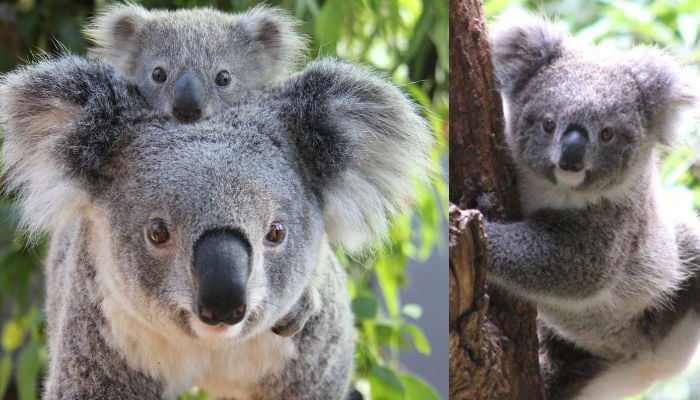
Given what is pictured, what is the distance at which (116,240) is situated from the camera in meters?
1.12

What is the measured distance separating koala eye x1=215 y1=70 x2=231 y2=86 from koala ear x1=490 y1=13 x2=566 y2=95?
0.46 meters

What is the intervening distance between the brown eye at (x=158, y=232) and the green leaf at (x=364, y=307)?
2.05ft

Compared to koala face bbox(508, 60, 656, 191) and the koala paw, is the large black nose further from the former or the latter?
koala face bbox(508, 60, 656, 191)

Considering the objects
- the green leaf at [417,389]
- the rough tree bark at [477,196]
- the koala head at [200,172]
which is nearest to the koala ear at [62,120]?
the koala head at [200,172]

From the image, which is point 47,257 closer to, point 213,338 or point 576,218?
point 213,338

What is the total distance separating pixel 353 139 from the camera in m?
1.16

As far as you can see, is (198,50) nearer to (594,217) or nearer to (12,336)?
(594,217)

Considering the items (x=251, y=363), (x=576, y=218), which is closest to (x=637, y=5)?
(x=576, y=218)

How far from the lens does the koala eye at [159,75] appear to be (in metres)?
1.22

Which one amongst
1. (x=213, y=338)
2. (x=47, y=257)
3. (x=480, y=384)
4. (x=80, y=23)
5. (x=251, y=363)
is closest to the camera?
(x=213, y=338)

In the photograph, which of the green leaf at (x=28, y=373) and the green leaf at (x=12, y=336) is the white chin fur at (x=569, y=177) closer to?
the green leaf at (x=28, y=373)

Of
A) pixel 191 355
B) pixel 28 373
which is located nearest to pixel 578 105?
pixel 191 355

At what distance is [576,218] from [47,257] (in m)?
1.11

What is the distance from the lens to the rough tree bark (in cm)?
114
